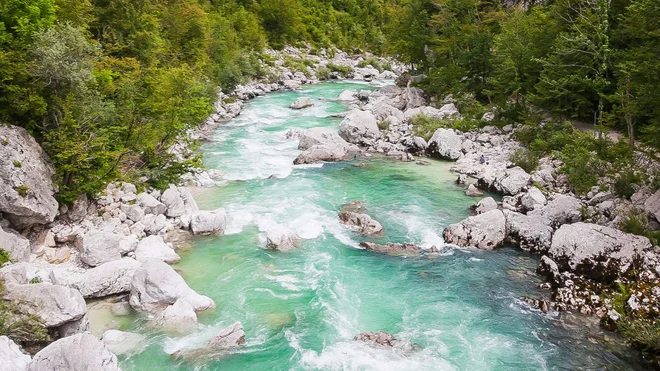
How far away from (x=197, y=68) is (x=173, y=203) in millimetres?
19505

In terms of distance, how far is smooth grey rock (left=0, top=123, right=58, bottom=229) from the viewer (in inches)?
520

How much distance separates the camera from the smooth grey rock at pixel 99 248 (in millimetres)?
14016

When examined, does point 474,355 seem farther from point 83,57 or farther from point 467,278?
point 83,57

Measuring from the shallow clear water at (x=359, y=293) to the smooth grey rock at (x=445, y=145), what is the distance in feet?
14.4

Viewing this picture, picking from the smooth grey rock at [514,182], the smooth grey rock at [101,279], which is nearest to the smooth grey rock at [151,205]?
the smooth grey rock at [101,279]

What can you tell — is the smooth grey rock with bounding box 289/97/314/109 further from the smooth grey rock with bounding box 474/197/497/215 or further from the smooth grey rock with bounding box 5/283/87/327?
the smooth grey rock with bounding box 5/283/87/327

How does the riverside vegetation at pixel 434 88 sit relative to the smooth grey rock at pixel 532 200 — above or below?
above

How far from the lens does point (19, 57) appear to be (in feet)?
46.3

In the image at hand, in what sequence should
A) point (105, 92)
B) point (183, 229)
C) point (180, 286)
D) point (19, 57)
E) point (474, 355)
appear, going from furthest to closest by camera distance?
point (105, 92) → point (183, 229) → point (19, 57) → point (180, 286) → point (474, 355)

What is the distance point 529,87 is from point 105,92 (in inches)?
918

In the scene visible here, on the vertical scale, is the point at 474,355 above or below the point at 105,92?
below

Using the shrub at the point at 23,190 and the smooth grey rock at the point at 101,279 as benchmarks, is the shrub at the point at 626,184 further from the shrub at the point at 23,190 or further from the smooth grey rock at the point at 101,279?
the shrub at the point at 23,190

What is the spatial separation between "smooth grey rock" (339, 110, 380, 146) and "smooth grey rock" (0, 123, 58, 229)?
18843 mm

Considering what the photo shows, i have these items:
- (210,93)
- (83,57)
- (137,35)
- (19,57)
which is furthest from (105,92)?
(210,93)
